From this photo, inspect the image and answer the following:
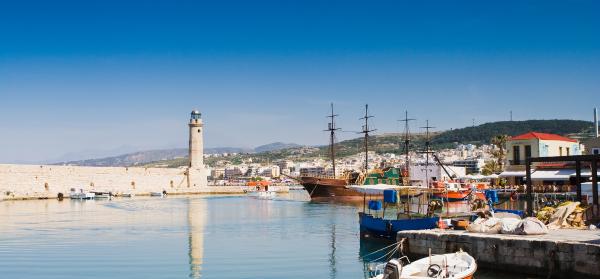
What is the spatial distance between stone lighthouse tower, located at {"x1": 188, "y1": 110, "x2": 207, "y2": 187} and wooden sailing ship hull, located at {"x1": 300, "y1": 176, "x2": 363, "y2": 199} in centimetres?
2167

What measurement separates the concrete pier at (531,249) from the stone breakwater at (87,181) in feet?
163

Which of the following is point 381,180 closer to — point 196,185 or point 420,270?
point 196,185

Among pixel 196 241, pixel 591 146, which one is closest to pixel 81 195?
pixel 196 241

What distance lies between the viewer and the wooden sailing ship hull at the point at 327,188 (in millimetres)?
56806

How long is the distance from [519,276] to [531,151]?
34013mm

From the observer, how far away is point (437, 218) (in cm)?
1883

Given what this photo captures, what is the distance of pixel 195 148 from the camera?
253 feet

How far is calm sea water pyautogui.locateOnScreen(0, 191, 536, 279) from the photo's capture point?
1631 cm

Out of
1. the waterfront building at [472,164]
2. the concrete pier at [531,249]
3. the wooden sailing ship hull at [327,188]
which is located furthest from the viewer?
the waterfront building at [472,164]

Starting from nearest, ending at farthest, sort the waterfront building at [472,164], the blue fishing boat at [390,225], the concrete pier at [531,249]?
the concrete pier at [531,249]
the blue fishing boat at [390,225]
the waterfront building at [472,164]

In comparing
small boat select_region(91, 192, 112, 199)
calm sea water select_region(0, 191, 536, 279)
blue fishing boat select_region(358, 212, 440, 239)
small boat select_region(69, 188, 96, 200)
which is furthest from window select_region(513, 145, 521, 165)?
small boat select_region(69, 188, 96, 200)

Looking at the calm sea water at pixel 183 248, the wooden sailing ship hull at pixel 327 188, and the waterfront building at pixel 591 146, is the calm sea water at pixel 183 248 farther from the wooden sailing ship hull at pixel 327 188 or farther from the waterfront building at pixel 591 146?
the wooden sailing ship hull at pixel 327 188

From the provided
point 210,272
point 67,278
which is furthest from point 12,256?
point 210,272

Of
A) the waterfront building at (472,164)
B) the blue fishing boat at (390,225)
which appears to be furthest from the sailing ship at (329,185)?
the waterfront building at (472,164)
